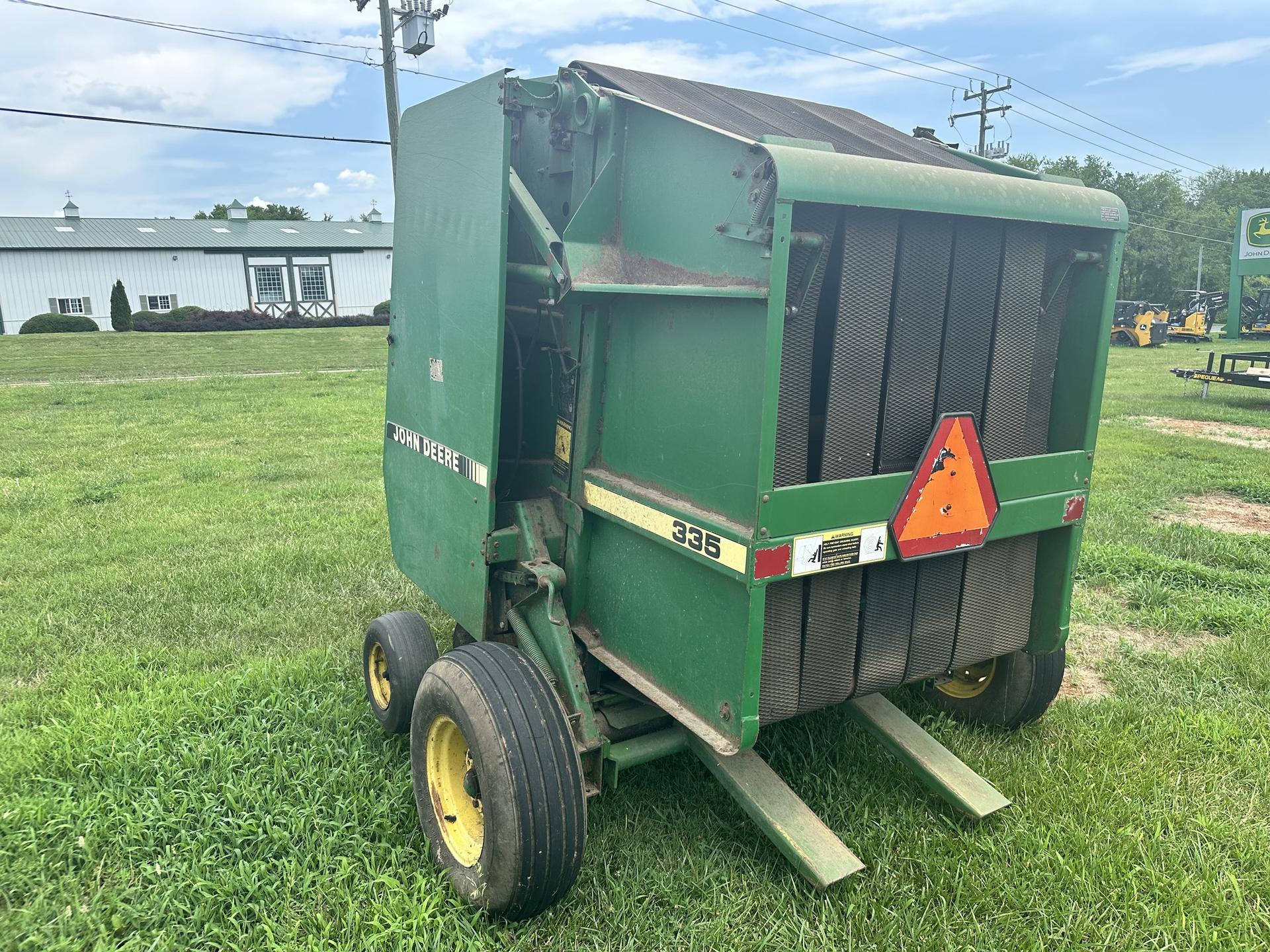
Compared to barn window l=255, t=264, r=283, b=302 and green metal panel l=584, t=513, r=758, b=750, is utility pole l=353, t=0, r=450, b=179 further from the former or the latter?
barn window l=255, t=264, r=283, b=302

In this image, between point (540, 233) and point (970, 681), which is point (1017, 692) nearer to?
point (970, 681)

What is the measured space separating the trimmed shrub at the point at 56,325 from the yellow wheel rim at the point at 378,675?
30521 mm

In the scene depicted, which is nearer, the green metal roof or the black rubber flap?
the black rubber flap

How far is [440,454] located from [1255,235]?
17.6 metres

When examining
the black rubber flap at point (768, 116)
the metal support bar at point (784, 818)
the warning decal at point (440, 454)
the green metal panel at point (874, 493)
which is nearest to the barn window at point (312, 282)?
the warning decal at point (440, 454)

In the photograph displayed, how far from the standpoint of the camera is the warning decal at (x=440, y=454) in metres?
2.95

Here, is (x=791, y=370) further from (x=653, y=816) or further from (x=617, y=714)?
(x=653, y=816)

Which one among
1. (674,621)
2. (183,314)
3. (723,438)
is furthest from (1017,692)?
(183,314)

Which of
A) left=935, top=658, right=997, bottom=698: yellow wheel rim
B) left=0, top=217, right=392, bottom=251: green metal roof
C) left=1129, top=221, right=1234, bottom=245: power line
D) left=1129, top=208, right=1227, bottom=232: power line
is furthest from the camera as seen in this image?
left=1129, top=208, right=1227, bottom=232: power line

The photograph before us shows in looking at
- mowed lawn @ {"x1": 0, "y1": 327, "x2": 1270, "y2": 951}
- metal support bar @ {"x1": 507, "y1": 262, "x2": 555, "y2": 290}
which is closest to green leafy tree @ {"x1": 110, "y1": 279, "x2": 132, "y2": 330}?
mowed lawn @ {"x1": 0, "y1": 327, "x2": 1270, "y2": 951}

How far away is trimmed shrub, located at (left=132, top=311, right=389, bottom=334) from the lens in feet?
95.4

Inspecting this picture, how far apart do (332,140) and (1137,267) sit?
44258 millimetres

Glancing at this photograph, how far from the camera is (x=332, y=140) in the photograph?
19891 millimetres

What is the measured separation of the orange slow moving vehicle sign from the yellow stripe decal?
0.51 metres
